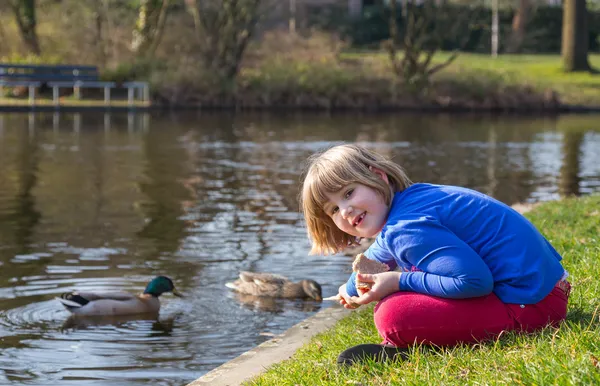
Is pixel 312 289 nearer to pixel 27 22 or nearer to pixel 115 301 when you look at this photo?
pixel 115 301

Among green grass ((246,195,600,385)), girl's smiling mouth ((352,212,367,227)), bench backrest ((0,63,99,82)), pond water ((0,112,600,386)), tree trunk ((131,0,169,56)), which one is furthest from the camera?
tree trunk ((131,0,169,56))

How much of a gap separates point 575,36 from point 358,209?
134ft

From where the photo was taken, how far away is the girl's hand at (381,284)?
5.12 meters

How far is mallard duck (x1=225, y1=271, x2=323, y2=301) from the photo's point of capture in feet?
31.4

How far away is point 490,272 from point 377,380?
2.51 feet

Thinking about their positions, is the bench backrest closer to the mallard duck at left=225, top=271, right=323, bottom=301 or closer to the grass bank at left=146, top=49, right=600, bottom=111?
the grass bank at left=146, top=49, right=600, bottom=111

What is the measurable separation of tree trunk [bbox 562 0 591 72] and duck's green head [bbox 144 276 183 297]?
1443 inches

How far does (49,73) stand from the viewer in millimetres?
35406

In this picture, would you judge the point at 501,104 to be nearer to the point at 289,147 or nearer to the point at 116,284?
the point at 289,147

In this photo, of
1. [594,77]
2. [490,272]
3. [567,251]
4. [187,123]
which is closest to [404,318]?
[490,272]

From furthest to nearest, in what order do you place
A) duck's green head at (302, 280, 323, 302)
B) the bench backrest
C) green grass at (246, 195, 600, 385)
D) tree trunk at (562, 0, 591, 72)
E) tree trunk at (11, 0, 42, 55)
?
tree trunk at (562, 0, 591, 72) < tree trunk at (11, 0, 42, 55) < the bench backrest < duck's green head at (302, 280, 323, 302) < green grass at (246, 195, 600, 385)

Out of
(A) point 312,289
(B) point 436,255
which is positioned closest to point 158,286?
(A) point 312,289

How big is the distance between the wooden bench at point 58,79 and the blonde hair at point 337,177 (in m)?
29.5

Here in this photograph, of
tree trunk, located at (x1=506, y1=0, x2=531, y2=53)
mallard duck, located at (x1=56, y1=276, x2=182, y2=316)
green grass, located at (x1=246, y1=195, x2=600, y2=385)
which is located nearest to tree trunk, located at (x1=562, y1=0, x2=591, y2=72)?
tree trunk, located at (x1=506, y1=0, x2=531, y2=53)
